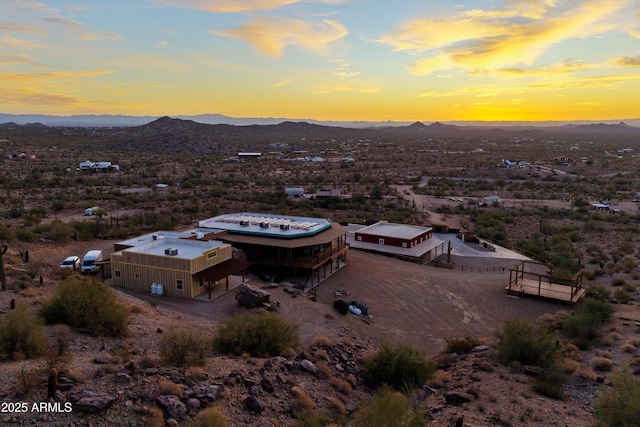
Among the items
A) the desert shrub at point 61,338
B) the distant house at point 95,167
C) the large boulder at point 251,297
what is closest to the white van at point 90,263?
the large boulder at point 251,297

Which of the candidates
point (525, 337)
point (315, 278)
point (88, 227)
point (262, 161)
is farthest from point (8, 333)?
point (262, 161)

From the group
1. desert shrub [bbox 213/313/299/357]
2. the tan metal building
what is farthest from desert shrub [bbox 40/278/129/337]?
the tan metal building

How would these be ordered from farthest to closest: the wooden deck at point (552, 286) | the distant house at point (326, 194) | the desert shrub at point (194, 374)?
the distant house at point (326, 194), the wooden deck at point (552, 286), the desert shrub at point (194, 374)

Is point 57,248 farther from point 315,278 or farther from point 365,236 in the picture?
point 365,236

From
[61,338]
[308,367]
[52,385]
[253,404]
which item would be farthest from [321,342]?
[52,385]

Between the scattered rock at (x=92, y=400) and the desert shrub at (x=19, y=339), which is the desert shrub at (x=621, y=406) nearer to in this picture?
the scattered rock at (x=92, y=400)

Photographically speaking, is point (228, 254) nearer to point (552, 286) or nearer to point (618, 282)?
point (552, 286)
